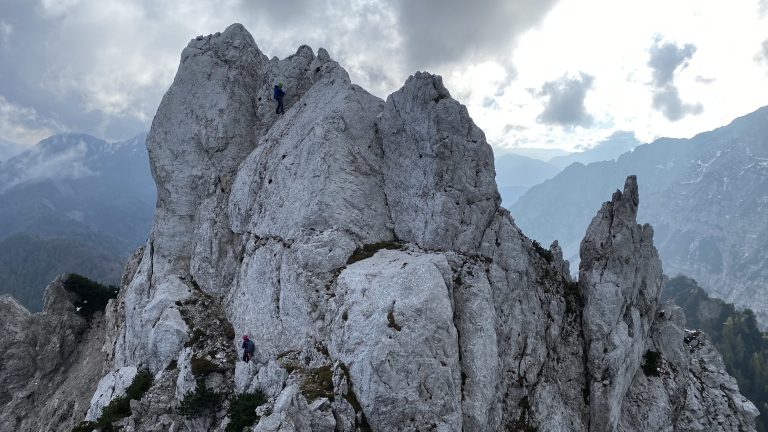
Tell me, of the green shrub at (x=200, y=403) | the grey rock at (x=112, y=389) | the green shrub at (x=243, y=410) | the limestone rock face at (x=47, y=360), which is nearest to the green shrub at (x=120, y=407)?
the grey rock at (x=112, y=389)

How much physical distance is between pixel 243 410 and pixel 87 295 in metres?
54.1

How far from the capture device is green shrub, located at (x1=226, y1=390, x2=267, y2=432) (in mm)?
25219

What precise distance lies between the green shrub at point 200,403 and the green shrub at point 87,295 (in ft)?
152

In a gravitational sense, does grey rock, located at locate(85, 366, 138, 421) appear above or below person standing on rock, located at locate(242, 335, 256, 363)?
Result: below

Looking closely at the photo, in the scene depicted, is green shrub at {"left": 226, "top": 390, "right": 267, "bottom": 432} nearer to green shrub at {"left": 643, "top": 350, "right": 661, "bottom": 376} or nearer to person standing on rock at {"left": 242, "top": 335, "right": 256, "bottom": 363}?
person standing on rock at {"left": 242, "top": 335, "right": 256, "bottom": 363}

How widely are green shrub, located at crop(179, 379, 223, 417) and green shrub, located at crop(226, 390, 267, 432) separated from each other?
4.85 feet

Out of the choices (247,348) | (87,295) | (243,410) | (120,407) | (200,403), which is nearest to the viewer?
(243,410)

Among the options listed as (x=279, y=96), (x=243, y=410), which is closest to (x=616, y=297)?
(x=243, y=410)

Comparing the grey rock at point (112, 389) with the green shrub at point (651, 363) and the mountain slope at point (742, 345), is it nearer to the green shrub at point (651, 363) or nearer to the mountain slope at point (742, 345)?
the green shrub at point (651, 363)

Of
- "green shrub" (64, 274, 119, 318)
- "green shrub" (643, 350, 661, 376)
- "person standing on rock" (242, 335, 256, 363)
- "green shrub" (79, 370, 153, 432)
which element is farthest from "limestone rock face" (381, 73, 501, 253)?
"green shrub" (64, 274, 119, 318)

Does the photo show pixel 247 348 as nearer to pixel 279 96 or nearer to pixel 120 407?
pixel 120 407

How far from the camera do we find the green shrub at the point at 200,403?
92.7 ft

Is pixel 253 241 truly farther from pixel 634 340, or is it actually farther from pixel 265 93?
pixel 634 340

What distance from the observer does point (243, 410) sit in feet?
85.7
